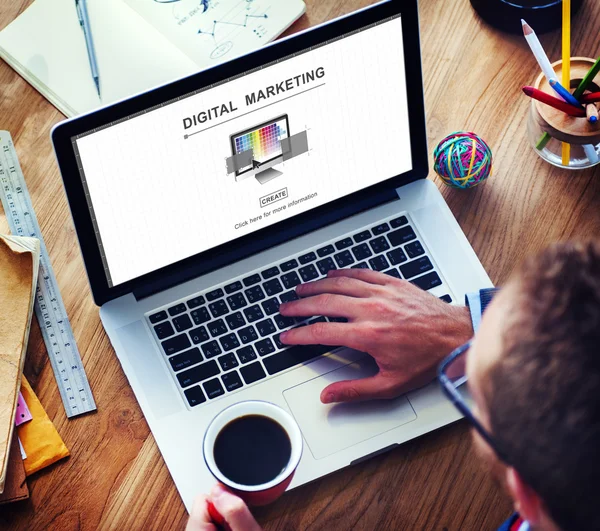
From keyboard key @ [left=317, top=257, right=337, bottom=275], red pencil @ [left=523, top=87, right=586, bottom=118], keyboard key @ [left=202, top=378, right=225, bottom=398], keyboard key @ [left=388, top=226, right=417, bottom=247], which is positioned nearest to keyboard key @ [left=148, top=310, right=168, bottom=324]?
keyboard key @ [left=202, top=378, right=225, bottom=398]

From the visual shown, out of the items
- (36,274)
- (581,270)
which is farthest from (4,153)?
(581,270)

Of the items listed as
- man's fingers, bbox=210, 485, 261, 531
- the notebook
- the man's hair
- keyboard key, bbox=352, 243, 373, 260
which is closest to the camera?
the man's hair

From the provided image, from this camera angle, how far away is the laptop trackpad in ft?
3.13

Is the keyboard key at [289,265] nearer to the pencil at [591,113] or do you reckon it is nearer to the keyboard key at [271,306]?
the keyboard key at [271,306]

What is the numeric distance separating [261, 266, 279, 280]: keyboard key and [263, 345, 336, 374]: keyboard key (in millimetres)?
105

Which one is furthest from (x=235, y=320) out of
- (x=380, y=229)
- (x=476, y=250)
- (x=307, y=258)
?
(x=476, y=250)

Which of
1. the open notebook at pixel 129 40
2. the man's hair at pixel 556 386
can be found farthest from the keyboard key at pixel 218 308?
the man's hair at pixel 556 386

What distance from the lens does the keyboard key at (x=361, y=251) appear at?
3.45 feet

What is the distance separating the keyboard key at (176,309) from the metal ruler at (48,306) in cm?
13

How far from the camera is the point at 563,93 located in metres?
1.00

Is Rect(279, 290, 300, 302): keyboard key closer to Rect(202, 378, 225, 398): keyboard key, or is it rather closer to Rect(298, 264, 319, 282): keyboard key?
Rect(298, 264, 319, 282): keyboard key

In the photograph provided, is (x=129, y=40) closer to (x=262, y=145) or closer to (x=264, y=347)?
(x=262, y=145)

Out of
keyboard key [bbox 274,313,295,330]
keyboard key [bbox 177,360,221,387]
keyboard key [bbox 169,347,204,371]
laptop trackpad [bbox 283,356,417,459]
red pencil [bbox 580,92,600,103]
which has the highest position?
red pencil [bbox 580,92,600,103]

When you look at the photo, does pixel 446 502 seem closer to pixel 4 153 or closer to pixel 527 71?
pixel 527 71
